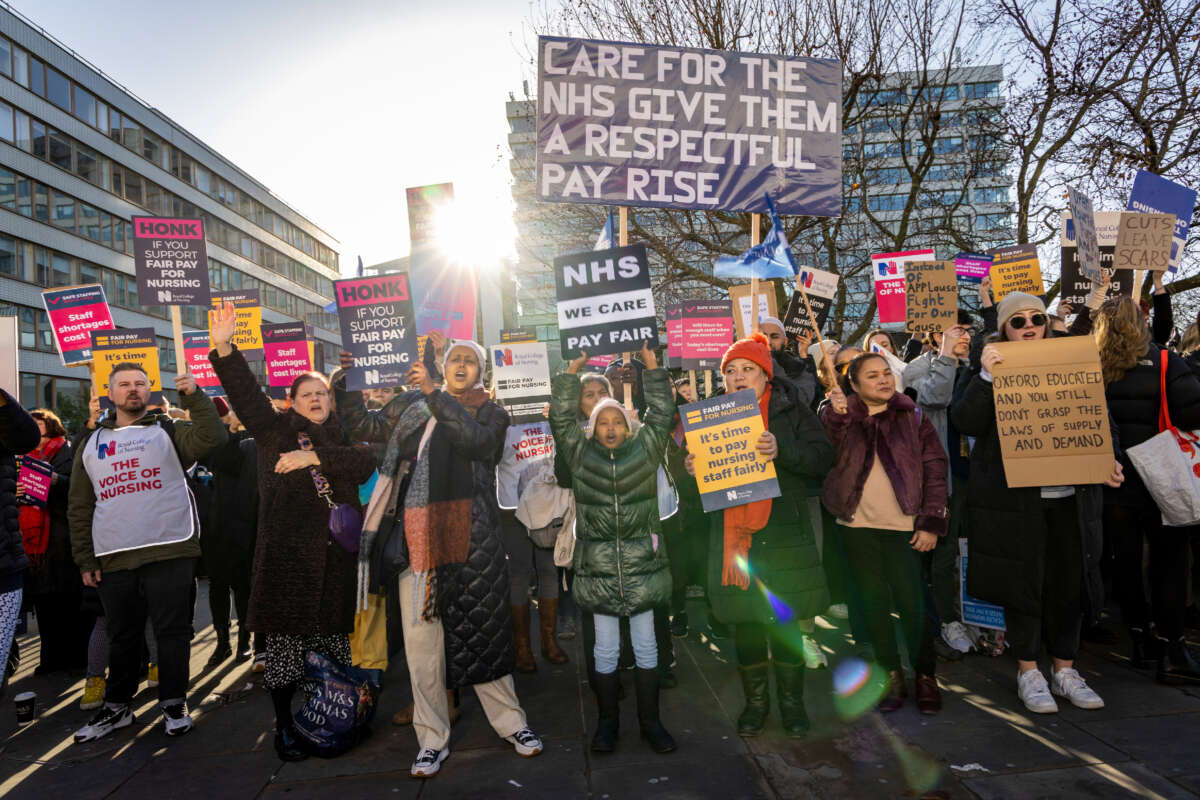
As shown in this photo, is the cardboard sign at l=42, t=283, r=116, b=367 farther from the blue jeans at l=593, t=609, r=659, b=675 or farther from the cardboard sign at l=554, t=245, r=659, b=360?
the blue jeans at l=593, t=609, r=659, b=675

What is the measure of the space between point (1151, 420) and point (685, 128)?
3.43 meters

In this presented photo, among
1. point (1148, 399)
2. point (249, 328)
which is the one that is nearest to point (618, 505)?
point (1148, 399)

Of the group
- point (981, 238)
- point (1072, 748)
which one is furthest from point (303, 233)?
point (1072, 748)

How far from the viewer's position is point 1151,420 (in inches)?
175

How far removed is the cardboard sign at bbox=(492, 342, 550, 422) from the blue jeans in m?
3.45

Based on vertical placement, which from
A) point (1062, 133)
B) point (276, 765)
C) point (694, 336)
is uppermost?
point (1062, 133)

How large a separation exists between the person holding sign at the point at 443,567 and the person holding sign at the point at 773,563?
1175 mm

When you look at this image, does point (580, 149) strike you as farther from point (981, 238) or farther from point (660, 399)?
point (981, 238)

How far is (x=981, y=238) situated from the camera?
51.4 feet

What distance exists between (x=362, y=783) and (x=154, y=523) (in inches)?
80.4

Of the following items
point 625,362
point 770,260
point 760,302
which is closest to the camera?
point 625,362

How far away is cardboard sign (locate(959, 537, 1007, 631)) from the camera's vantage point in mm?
4906

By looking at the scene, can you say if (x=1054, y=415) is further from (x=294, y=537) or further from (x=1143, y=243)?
(x=294, y=537)

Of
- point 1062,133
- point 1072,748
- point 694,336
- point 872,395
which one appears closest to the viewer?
point 1072,748
